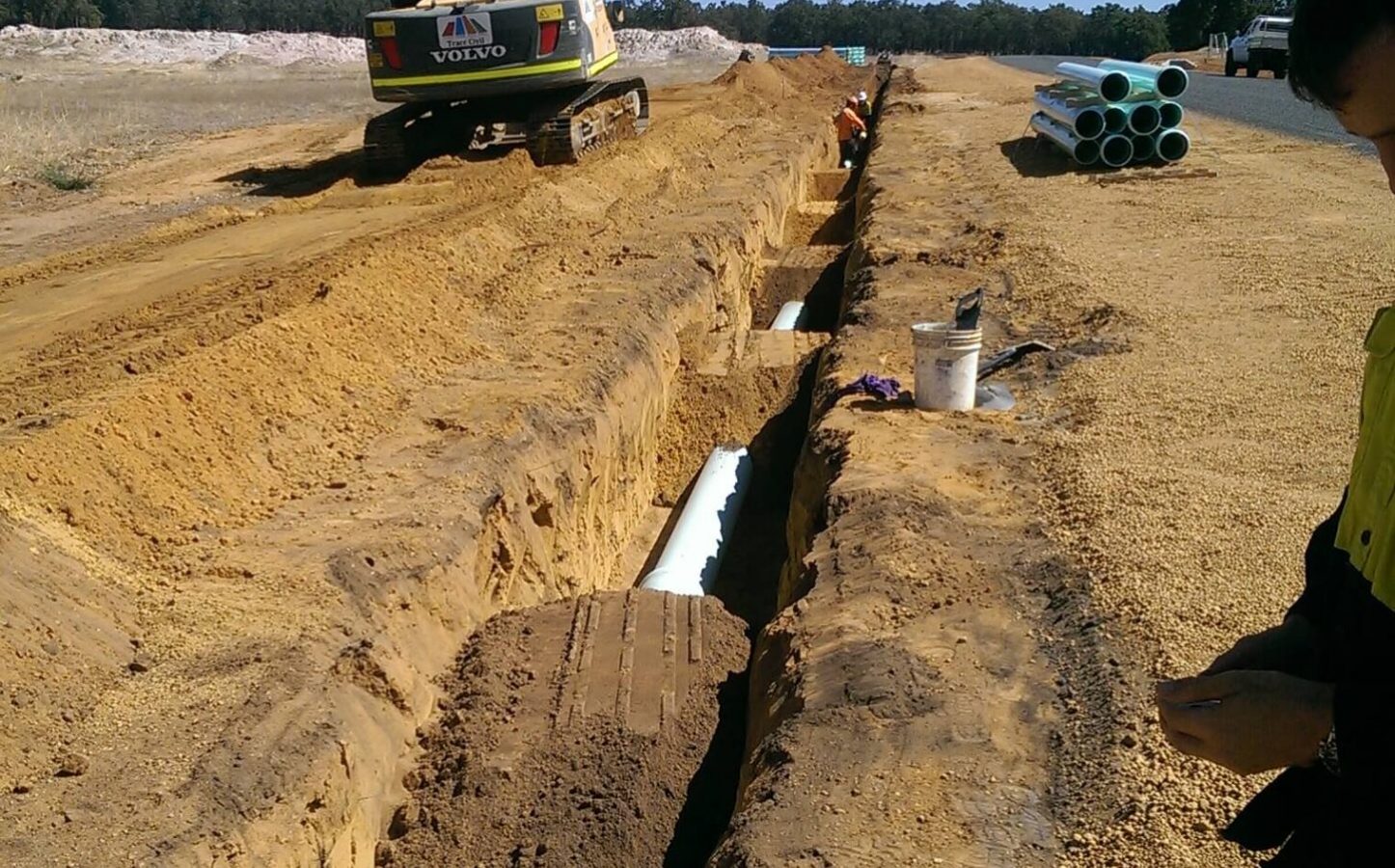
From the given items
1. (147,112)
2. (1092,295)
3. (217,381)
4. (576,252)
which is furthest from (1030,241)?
(147,112)

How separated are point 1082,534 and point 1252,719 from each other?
139 inches

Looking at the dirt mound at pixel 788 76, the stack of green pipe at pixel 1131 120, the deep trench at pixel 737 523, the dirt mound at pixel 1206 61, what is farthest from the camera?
the dirt mound at pixel 1206 61

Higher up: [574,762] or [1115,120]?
[1115,120]

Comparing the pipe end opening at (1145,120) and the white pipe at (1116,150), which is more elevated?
the pipe end opening at (1145,120)

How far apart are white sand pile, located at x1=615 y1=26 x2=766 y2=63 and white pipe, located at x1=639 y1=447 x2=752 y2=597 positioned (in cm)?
6062

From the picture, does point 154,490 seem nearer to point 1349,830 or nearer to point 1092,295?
point 1349,830

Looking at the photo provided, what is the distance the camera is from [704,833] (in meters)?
4.61

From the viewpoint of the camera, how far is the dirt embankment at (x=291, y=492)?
4.04 m

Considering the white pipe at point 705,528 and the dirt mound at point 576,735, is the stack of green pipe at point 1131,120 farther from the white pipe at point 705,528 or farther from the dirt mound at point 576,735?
the dirt mound at point 576,735

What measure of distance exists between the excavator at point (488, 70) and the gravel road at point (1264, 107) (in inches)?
357

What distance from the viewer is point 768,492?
8.81 meters

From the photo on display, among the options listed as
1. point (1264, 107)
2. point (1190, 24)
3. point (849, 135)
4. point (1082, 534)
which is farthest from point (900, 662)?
point (1190, 24)

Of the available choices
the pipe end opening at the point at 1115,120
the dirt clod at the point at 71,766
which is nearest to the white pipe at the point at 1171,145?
the pipe end opening at the point at 1115,120

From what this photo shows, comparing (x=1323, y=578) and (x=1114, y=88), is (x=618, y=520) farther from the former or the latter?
(x=1114, y=88)
